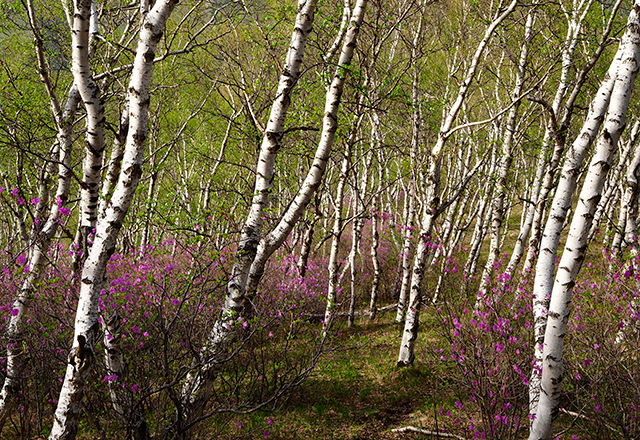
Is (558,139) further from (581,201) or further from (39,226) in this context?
(39,226)

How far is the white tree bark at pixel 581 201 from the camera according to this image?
312 cm

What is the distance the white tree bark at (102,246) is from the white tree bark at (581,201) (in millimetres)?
3502

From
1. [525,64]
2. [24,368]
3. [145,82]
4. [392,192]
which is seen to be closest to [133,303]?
[24,368]

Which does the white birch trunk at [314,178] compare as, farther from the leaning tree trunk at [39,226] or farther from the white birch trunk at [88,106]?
the leaning tree trunk at [39,226]

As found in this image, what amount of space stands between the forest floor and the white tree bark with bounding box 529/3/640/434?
67.7 inches

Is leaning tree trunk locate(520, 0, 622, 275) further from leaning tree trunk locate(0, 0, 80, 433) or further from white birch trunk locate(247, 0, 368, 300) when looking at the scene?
leaning tree trunk locate(0, 0, 80, 433)

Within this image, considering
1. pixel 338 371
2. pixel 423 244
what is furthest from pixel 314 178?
pixel 338 371

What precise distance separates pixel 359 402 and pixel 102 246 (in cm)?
471

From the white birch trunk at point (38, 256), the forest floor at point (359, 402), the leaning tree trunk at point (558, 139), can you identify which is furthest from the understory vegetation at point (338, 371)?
the leaning tree trunk at point (558, 139)

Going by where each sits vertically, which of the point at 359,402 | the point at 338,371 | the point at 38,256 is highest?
the point at 38,256

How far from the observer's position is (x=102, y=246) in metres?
3.25

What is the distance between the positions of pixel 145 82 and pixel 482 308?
17.4 feet

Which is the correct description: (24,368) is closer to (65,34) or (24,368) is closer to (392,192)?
(65,34)

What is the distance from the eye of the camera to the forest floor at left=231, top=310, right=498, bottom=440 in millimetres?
5461
